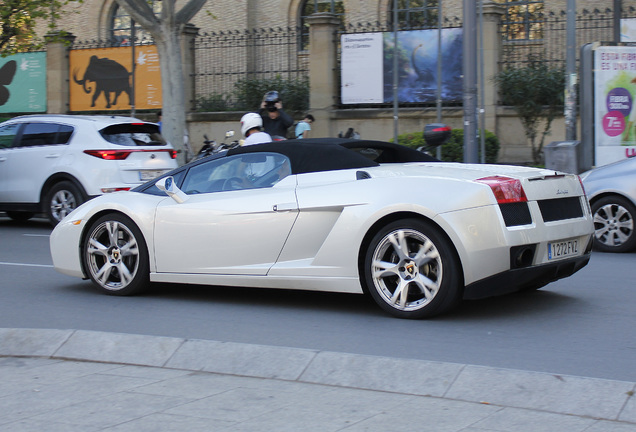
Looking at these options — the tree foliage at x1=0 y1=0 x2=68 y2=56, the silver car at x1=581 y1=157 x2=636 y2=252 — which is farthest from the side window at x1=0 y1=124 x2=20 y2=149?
the silver car at x1=581 y1=157 x2=636 y2=252

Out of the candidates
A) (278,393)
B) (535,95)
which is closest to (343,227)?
(278,393)

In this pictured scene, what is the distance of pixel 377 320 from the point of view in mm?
6297

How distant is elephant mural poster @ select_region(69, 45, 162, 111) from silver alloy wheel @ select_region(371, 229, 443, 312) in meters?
18.3

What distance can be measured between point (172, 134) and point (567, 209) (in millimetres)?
13356

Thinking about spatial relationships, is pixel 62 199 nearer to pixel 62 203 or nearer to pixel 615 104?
pixel 62 203

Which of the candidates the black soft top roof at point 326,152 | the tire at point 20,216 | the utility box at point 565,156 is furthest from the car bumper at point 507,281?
the tire at point 20,216

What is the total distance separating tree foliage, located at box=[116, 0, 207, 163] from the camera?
1792 centimetres

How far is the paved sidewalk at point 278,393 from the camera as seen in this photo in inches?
161

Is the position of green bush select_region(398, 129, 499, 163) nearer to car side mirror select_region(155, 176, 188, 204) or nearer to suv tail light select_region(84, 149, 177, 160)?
suv tail light select_region(84, 149, 177, 160)

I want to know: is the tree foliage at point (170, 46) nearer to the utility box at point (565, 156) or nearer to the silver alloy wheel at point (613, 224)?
the utility box at point (565, 156)

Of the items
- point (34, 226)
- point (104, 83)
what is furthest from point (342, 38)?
point (34, 226)

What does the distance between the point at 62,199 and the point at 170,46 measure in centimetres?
600

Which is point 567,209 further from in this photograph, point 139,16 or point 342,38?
point 342,38

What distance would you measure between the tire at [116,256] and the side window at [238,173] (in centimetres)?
62
